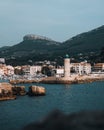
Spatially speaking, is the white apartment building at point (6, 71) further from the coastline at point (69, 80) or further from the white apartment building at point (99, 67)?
the coastline at point (69, 80)

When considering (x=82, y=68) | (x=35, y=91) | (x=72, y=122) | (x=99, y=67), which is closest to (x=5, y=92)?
(x=35, y=91)

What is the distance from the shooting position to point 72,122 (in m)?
2.08

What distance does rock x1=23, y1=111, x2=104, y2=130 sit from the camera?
2045 mm

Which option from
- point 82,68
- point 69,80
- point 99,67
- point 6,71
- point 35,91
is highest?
point 99,67

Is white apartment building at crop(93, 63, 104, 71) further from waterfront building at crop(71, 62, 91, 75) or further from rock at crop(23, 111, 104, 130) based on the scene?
rock at crop(23, 111, 104, 130)

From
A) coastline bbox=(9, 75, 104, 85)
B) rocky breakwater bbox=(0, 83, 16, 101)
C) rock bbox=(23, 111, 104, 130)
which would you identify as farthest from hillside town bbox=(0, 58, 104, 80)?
rock bbox=(23, 111, 104, 130)

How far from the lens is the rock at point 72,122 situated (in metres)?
2.04

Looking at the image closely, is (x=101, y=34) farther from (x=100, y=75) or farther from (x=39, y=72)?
(x=100, y=75)

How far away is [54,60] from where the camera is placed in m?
152

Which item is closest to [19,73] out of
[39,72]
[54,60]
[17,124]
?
[39,72]

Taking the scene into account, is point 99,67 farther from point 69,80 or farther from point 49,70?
point 69,80

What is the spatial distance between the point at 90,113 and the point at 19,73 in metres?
123

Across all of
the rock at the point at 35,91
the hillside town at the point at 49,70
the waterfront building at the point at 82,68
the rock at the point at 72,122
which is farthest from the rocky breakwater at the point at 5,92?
the waterfront building at the point at 82,68

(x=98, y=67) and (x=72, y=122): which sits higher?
(x=98, y=67)
